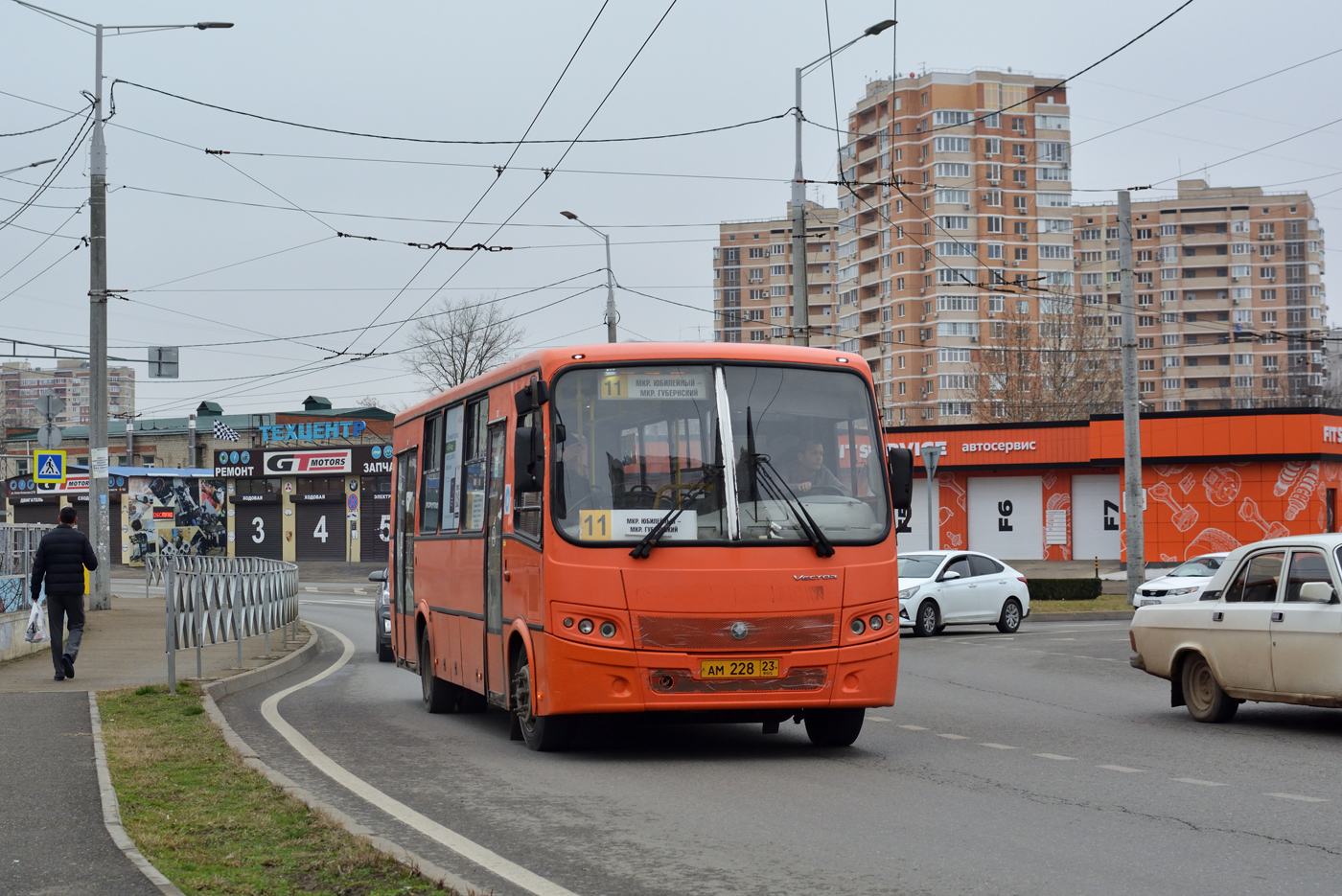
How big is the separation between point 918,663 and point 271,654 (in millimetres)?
8768

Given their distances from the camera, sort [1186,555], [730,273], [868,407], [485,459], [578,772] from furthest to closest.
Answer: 1. [730,273]
2. [1186,555]
3. [485,459]
4. [868,407]
5. [578,772]

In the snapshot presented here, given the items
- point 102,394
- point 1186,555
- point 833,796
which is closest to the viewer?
point 833,796

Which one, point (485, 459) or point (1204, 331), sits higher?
point (1204, 331)

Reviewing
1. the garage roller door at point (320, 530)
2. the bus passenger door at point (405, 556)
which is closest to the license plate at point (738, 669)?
the bus passenger door at point (405, 556)

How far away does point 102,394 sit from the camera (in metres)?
29.8

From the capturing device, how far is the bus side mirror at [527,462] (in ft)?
34.2

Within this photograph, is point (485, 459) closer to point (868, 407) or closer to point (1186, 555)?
point (868, 407)

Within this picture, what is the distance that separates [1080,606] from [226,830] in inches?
1125

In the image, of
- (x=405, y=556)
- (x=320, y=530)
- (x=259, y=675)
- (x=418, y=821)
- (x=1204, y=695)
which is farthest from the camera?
(x=320, y=530)

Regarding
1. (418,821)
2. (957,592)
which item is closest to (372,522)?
(957,592)

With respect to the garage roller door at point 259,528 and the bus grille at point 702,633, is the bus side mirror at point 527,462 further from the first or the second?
the garage roller door at point 259,528

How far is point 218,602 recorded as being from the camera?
61.9 feet

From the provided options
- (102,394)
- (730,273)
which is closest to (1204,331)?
(730,273)

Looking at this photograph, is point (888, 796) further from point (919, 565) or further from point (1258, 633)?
point (919, 565)
